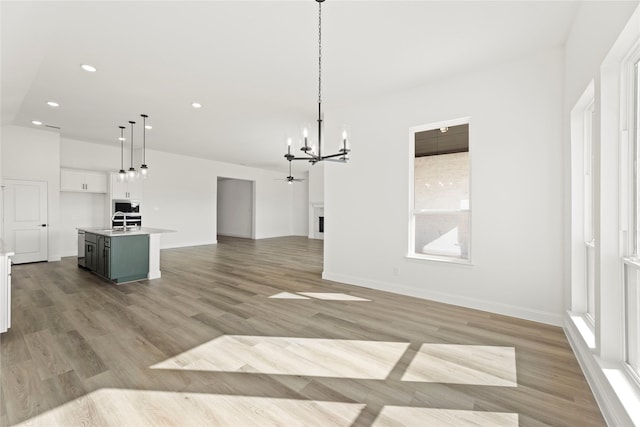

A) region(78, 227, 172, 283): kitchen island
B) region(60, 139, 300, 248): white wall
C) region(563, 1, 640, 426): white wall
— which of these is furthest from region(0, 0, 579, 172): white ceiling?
region(60, 139, 300, 248): white wall

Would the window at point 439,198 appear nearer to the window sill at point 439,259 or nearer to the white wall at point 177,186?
the window sill at point 439,259

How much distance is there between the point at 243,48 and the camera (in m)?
3.20

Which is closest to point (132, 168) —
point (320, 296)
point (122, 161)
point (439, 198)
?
point (122, 161)

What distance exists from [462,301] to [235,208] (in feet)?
36.3

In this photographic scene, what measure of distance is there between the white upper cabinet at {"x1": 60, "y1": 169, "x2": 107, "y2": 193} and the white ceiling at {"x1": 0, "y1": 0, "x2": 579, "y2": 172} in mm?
2142

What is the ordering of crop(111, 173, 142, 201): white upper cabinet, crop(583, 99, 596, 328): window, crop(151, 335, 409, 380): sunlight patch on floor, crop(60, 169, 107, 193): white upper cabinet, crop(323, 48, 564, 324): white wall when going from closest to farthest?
1. crop(151, 335, 409, 380): sunlight patch on floor
2. crop(583, 99, 596, 328): window
3. crop(323, 48, 564, 324): white wall
4. crop(60, 169, 107, 193): white upper cabinet
5. crop(111, 173, 142, 201): white upper cabinet

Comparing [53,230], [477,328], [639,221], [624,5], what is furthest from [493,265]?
[53,230]

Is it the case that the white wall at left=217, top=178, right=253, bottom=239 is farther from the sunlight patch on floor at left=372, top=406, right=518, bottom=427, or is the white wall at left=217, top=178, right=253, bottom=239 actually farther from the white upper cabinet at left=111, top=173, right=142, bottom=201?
the sunlight patch on floor at left=372, top=406, right=518, bottom=427

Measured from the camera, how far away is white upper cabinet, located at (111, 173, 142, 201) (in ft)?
25.1

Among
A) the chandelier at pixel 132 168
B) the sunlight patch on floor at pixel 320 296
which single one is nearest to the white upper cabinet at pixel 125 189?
the chandelier at pixel 132 168

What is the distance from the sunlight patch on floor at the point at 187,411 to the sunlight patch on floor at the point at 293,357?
0.34 meters

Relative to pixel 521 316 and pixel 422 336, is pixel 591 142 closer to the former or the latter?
pixel 521 316

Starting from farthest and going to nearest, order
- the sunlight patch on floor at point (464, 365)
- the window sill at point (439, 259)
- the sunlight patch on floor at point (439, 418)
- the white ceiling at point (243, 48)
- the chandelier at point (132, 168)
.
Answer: the chandelier at point (132, 168) → the window sill at point (439, 259) → the white ceiling at point (243, 48) → the sunlight patch on floor at point (464, 365) → the sunlight patch on floor at point (439, 418)

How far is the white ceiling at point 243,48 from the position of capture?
8.39 feet
